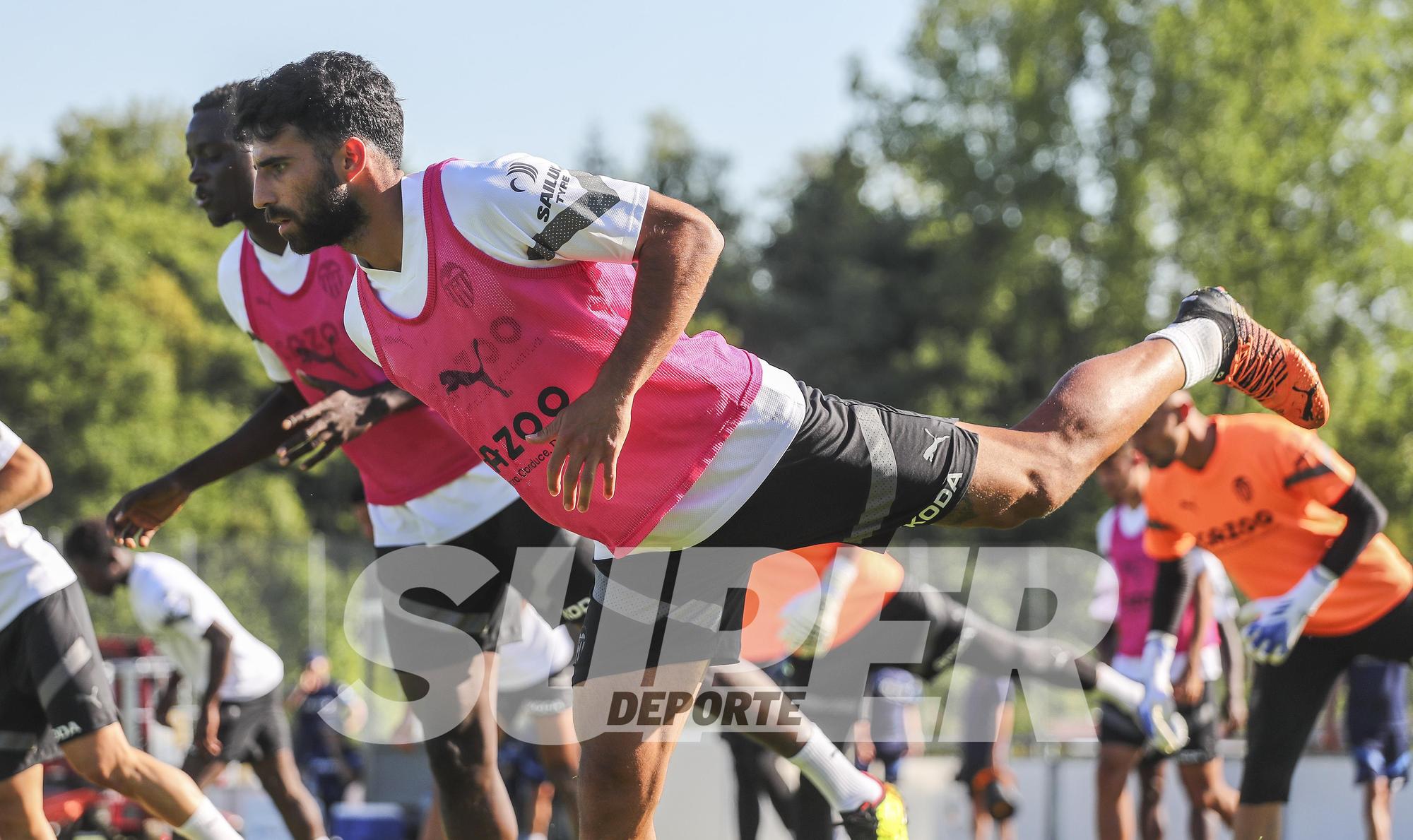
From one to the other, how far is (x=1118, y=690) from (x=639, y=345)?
14.8ft

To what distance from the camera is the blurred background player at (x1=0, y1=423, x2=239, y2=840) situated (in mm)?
5035

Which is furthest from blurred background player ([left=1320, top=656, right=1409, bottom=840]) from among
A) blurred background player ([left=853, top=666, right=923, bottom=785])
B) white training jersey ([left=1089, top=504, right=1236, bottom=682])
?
blurred background player ([left=853, top=666, right=923, bottom=785])

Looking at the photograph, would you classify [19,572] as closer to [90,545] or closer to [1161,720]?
[90,545]

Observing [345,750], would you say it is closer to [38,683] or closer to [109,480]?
[38,683]

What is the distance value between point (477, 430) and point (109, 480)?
30.6 meters

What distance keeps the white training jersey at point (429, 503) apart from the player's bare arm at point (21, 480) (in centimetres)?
87

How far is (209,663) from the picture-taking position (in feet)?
26.3

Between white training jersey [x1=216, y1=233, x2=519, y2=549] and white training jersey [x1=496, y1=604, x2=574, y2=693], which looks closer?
white training jersey [x1=216, y1=233, x2=519, y2=549]

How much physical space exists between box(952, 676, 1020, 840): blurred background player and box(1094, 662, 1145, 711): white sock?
2063 millimetres

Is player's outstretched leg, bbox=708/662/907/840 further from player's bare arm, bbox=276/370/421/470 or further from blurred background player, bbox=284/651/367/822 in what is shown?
A: blurred background player, bbox=284/651/367/822

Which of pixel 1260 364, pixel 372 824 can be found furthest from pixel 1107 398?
pixel 372 824

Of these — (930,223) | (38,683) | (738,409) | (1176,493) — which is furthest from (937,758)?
(930,223)

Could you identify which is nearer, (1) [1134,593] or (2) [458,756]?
(2) [458,756]

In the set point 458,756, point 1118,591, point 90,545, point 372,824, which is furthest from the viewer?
point 372,824
